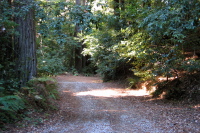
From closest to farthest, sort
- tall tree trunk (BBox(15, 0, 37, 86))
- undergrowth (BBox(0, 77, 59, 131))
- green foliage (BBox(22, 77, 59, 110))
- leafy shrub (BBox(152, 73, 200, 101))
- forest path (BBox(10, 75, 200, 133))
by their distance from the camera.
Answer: undergrowth (BBox(0, 77, 59, 131))
forest path (BBox(10, 75, 200, 133))
green foliage (BBox(22, 77, 59, 110))
tall tree trunk (BBox(15, 0, 37, 86))
leafy shrub (BBox(152, 73, 200, 101))

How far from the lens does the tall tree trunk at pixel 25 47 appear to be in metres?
7.76

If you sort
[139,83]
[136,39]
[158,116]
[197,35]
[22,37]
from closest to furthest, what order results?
1. [158,116]
2. [22,37]
3. [197,35]
4. [136,39]
5. [139,83]

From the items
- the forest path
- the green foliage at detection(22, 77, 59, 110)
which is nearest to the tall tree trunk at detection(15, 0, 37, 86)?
the green foliage at detection(22, 77, 59, 110)

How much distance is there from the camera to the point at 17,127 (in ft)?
18.0

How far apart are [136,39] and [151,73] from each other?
87.6 inches

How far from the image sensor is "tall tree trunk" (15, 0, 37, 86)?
776cm

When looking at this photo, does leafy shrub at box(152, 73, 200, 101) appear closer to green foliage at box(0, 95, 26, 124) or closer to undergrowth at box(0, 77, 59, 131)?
undergrowth at box(0, 77, 59, 131)

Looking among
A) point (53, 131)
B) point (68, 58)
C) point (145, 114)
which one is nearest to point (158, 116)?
point (145, 114)

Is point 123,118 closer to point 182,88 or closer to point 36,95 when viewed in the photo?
point 36,95

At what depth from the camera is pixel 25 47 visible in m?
7.88

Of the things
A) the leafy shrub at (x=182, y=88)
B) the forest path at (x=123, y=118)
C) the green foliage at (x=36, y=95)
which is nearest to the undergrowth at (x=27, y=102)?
the green foliage at (x=36, y=95)

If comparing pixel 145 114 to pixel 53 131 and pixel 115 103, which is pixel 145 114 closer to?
pixel 115 103

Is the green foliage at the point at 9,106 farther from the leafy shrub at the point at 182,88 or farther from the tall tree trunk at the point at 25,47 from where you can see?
the leafy shrub at the point at 182,88

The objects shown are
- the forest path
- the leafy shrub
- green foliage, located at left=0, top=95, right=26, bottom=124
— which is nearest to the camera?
green foliage, located at left=0, top=95, right=26, bottom=124
